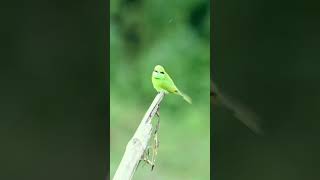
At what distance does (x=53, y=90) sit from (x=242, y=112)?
2.06ft

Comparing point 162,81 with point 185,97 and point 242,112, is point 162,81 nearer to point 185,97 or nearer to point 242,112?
point 185,97

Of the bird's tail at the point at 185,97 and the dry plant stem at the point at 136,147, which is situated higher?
the bird's tail at the point at 185,97

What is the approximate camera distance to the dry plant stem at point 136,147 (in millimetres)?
1575

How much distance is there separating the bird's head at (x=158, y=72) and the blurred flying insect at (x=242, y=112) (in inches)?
7.1

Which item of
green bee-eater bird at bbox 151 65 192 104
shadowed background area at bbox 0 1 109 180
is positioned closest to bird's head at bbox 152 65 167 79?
green bee-eater bird at bbox 151 65 192 104

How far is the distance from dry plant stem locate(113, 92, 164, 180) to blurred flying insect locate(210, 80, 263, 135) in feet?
0.68

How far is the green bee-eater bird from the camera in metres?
1.58

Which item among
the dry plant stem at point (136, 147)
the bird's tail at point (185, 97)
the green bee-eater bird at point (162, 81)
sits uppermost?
the green bee-eater bird at point (162, 81)

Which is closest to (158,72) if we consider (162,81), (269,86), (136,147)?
(162,81)

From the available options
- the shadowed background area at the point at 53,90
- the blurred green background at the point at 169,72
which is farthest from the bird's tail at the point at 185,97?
the shadowed background area at the point at 53,90

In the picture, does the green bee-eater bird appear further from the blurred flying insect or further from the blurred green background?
the blurred flying insect

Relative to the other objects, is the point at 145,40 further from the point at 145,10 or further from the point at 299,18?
the point at 299,18

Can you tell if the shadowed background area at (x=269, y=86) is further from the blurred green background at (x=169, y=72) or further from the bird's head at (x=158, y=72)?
the bird's head at (x=158, y=72)

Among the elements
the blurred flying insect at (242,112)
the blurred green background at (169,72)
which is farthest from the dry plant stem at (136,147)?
the blurred flying insect at (242,112)
